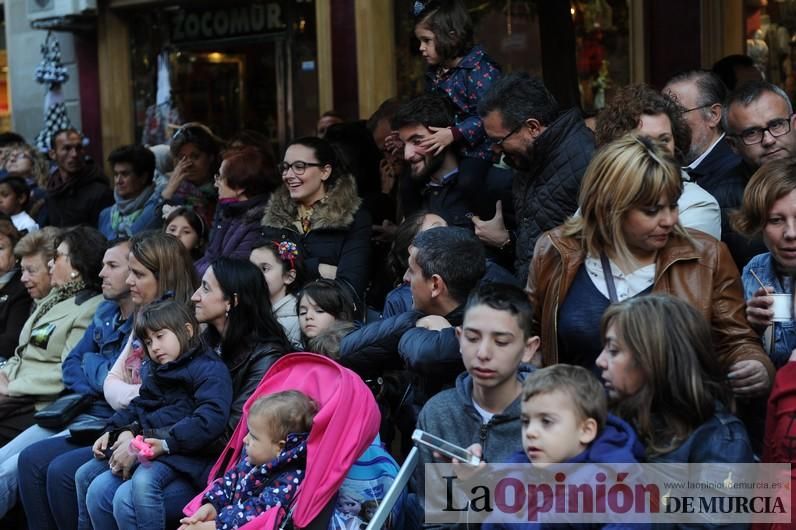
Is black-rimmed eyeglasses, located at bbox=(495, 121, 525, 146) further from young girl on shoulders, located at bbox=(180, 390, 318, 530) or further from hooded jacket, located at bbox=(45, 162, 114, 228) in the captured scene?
hooded jacket, located at bbox=(45, 162, 114, 228)

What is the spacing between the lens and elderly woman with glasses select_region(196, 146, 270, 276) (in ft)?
23.9

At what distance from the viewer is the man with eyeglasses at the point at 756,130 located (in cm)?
527

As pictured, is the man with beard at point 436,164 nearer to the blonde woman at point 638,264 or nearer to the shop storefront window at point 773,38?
the blonde woman at point 638,264

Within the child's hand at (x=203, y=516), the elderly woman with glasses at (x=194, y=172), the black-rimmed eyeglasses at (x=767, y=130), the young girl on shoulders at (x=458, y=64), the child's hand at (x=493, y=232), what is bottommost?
the child's hand at (x=203, y=516)

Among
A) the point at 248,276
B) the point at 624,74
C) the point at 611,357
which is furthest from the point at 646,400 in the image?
the point at 624,74

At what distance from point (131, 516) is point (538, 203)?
7.72 ft

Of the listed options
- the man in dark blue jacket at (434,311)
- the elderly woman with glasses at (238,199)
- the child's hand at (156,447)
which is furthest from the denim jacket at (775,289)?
the elderly woman with glasses at (238,199)

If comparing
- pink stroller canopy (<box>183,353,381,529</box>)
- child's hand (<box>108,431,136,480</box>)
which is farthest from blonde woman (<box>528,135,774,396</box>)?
child's hand (<box>108,431,136,480</box>)

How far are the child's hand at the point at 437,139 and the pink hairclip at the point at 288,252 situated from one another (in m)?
0.91

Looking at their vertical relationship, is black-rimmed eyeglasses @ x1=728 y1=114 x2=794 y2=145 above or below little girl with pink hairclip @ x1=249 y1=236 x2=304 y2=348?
above

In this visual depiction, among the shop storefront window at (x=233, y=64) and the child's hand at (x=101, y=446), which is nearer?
the child's hand at (x=101, y=446)

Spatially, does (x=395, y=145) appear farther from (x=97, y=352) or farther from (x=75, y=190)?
(x=75, y=190)

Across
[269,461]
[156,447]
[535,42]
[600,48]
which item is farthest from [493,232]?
[535,42]

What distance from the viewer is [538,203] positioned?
5336 millimetres
